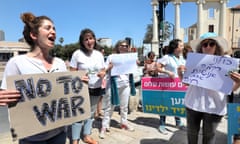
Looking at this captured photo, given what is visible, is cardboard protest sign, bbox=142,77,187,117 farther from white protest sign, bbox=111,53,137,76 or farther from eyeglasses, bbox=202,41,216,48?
eyeglasses, bbox=202,41,216,48

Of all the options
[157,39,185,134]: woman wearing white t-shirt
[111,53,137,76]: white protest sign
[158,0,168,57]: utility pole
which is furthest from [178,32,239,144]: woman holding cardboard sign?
[158,0,168,57]: utility pole

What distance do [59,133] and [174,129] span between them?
293 cm

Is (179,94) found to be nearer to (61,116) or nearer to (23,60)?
(61,116)

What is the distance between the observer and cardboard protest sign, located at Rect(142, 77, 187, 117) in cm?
425

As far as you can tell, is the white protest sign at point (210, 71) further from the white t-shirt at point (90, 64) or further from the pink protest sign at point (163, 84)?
the pink protest sign at point (163, 84)

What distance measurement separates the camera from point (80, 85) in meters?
2.23

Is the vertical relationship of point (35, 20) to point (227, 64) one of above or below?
above

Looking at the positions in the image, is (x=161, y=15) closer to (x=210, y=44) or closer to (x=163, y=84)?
(x=163, y=84)

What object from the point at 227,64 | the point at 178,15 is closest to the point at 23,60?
the point at 227,64

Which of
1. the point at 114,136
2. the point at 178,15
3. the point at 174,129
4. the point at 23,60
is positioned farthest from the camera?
the point at 178,15

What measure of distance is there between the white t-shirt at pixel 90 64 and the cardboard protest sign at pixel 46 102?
3.91 feet

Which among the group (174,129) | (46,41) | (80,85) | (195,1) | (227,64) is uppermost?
(195,1)

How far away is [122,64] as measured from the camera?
167 inches

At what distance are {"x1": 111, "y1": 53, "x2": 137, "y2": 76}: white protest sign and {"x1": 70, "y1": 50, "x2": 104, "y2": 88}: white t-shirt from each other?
Answer: 2.17 ft
